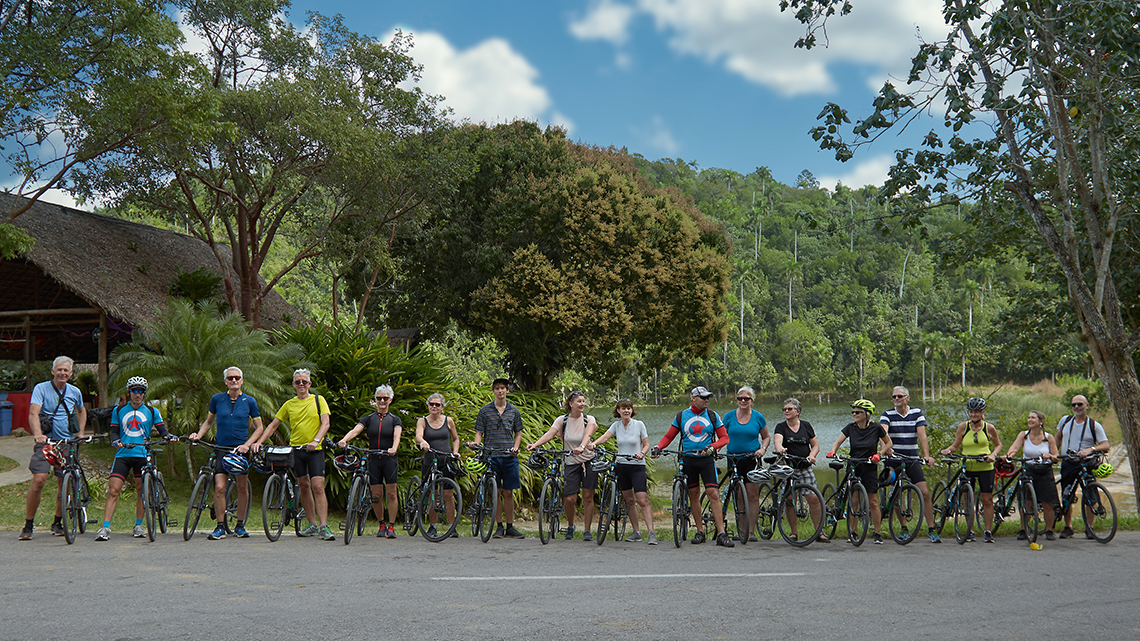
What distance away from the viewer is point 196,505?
9.84m

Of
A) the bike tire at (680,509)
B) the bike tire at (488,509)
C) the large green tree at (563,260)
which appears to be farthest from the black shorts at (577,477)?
the large green tree at (563,260)

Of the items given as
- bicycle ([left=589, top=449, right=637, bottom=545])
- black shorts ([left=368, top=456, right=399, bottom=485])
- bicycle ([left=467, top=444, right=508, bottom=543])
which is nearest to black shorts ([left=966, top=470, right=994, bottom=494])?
bicycle ([left=589, top=449, right=637, bottom=545])

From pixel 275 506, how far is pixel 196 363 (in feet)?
21.0

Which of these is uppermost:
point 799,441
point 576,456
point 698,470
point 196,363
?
point 196,363

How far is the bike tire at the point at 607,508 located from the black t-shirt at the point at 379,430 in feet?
8.66

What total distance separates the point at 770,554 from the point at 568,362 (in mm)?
19189

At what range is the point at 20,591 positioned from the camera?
692 centimetres

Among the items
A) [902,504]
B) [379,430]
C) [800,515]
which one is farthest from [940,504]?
[379,430]

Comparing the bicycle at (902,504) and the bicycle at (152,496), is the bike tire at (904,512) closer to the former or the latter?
the bicycle at (902,504)

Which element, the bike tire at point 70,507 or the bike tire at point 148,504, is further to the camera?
the bike tire at point 148,504

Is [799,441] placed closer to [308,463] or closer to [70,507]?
[308,463]

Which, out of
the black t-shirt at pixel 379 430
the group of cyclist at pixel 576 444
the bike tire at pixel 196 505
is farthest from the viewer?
the black t-shirt at pixel 379 430

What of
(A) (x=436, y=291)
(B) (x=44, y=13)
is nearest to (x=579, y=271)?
(A) (x=436, y=291)

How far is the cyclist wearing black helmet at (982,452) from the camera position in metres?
10.8
